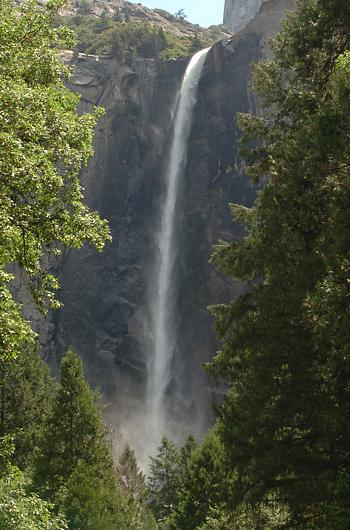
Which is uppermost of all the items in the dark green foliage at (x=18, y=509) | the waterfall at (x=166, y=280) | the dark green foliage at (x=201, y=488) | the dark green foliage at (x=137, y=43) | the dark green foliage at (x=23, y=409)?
the dark green foliage at (x=137, y=43)

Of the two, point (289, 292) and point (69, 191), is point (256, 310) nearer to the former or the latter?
point (289, 292)

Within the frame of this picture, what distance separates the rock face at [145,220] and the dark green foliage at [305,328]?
35.8m

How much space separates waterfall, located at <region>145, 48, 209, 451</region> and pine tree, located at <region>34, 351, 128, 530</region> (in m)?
24.7

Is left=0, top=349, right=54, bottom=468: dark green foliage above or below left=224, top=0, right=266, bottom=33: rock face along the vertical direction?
below

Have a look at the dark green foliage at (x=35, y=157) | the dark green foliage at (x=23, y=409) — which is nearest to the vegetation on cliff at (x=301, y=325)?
the dark green foliage at (x=35, y=157)

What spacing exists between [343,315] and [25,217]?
4.45 meters

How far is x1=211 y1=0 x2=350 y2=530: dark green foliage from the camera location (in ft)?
26.5

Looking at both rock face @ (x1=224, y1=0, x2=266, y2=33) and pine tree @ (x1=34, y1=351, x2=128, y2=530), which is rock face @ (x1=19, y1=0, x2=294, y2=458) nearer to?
pine tree @ (x1=34, y1=351, x2=128, y2=530)

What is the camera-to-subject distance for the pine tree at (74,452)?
18172 millimetres

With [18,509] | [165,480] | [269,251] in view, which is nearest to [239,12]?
[165,480]

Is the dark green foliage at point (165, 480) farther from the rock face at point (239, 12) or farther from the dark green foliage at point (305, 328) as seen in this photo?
the rock face at point (239, 12)

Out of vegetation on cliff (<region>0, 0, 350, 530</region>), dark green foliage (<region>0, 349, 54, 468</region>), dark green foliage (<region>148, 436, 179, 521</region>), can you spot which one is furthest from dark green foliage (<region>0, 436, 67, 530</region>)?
dark green foliage (<region>148, 436, 179, 521</region>)

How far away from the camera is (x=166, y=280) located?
49312mm

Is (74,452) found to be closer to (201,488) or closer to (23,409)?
(201,488)
